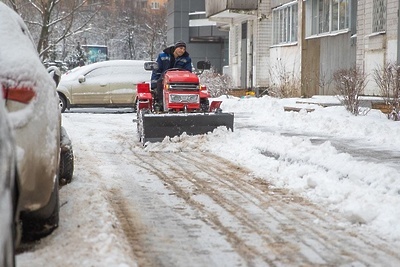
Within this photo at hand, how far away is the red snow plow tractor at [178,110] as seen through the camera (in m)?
10.7

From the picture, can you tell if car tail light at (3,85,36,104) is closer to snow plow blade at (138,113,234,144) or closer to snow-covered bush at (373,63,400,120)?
snow plow blade at (138,113,234,144)

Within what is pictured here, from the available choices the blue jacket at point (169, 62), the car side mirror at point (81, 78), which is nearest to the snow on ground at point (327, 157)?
the blue jacket at point (169, 62)

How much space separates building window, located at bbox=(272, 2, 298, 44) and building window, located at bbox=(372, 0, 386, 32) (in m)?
8.09

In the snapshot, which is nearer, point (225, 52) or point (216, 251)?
point (216, 251)

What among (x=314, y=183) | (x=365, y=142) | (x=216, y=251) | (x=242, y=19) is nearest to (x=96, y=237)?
(x=216, y=251)

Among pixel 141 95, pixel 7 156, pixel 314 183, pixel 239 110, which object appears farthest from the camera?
pixel 239 110

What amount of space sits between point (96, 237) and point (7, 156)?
180cm

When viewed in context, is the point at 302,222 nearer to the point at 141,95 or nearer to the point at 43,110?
the point at 43,110

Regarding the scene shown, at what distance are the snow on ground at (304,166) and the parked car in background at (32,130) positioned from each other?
0.97 feet

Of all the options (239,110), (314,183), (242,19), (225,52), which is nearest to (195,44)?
(225,52)

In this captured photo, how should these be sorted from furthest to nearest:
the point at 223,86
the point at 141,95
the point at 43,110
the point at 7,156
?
the point at 223,86, the point at 141,95, the point at 43,110, the point at 7,156

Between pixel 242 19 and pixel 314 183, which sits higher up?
pixel 242 19

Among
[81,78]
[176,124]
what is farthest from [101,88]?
[176,124]

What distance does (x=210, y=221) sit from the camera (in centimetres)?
550
